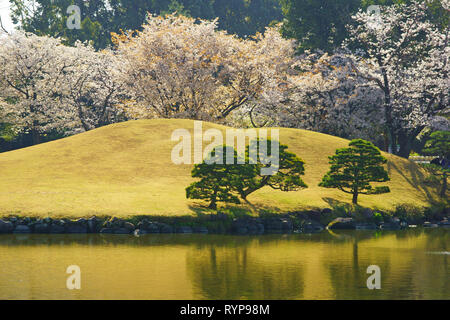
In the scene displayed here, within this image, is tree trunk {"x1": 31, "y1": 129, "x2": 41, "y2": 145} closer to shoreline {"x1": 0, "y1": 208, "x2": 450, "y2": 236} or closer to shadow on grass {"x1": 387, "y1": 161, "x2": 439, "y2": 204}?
shoreline {"x1": 0, "y1": 208, "x2": 450, "y2": 236}

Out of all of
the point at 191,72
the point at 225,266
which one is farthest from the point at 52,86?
the point at 225,266

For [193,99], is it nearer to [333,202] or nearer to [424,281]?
[333,202]

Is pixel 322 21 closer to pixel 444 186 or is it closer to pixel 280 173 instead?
pixel 444 186

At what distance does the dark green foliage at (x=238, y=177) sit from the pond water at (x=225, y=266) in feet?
13.0

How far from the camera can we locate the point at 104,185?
3469cm

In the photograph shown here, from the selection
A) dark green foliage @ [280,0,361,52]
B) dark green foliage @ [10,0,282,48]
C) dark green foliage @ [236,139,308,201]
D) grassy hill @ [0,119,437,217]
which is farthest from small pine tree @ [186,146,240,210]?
dark green foliage @ [10,0,282,48]

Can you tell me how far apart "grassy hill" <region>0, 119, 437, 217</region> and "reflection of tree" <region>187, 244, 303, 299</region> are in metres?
7.34

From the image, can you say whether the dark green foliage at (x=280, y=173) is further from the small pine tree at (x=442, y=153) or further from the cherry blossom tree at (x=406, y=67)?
the cherry blossom tree at (x=406, y=67)

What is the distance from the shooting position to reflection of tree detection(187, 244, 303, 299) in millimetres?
16620

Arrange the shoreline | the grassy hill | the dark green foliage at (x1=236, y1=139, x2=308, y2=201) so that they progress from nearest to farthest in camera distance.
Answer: the shoreline, the grassy hill, the dark green foliage at (x1=236, y1=139, x2=308, y2=201)

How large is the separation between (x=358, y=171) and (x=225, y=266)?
55.2 feet

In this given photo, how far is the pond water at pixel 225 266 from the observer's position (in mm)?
16703

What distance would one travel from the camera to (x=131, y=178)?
120ft

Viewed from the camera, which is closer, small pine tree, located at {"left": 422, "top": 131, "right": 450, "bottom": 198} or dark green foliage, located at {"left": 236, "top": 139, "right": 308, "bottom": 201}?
dark green foliage, located at {"left": 236, "top": 139, "right": 308, "bottom": 201}
